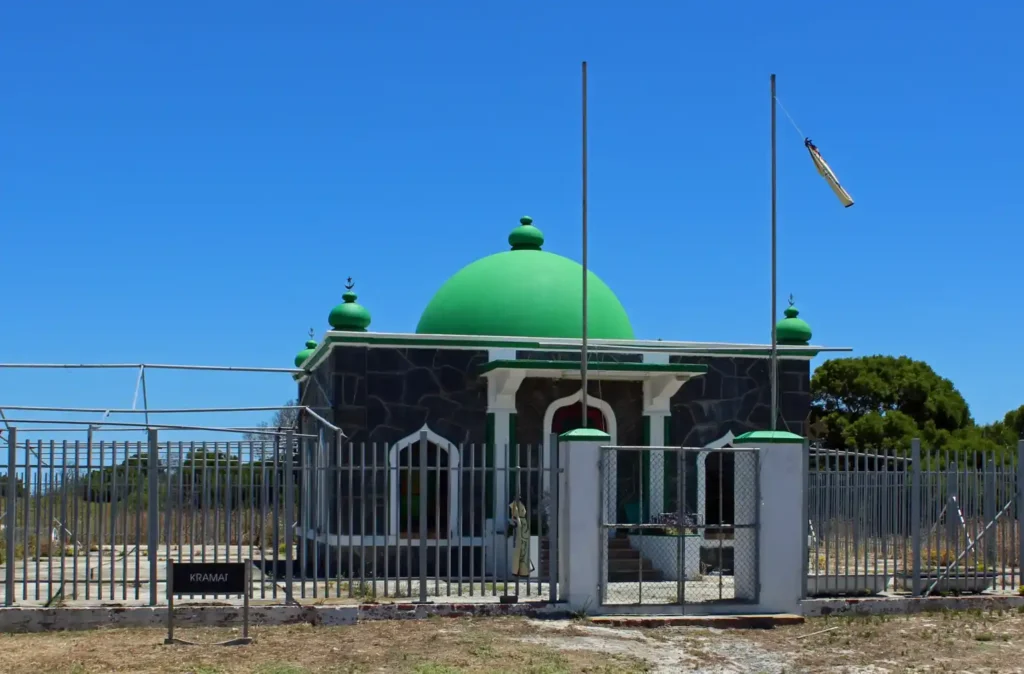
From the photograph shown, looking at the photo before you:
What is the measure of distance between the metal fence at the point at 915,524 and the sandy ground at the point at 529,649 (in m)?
1.36

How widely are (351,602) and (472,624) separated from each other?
151cm

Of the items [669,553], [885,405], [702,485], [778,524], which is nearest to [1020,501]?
[778,524]

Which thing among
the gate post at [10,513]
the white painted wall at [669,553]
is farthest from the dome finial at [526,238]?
the gate post at [10,513]

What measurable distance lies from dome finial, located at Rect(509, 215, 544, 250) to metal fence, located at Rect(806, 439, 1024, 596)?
9700mm

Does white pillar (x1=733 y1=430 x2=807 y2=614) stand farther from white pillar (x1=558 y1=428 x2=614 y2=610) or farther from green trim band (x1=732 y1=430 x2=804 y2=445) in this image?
white pillar (x1=558 y1=428 x2=614 y2=610)

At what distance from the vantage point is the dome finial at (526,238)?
24.8m

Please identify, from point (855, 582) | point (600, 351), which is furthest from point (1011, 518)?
point (600, 351)

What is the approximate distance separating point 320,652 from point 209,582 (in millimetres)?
1497

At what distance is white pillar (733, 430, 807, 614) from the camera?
49.9 ft

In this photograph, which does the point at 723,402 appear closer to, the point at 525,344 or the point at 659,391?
the point at 659,391

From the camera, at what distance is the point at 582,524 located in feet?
48.2

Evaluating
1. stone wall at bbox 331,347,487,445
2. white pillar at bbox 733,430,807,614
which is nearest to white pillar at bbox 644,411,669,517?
stone wall at bbox 331,347,487,445

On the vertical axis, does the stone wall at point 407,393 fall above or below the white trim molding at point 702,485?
above

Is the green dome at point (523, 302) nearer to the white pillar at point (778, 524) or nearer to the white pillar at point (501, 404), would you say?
the white pillar at point (501, 404)
